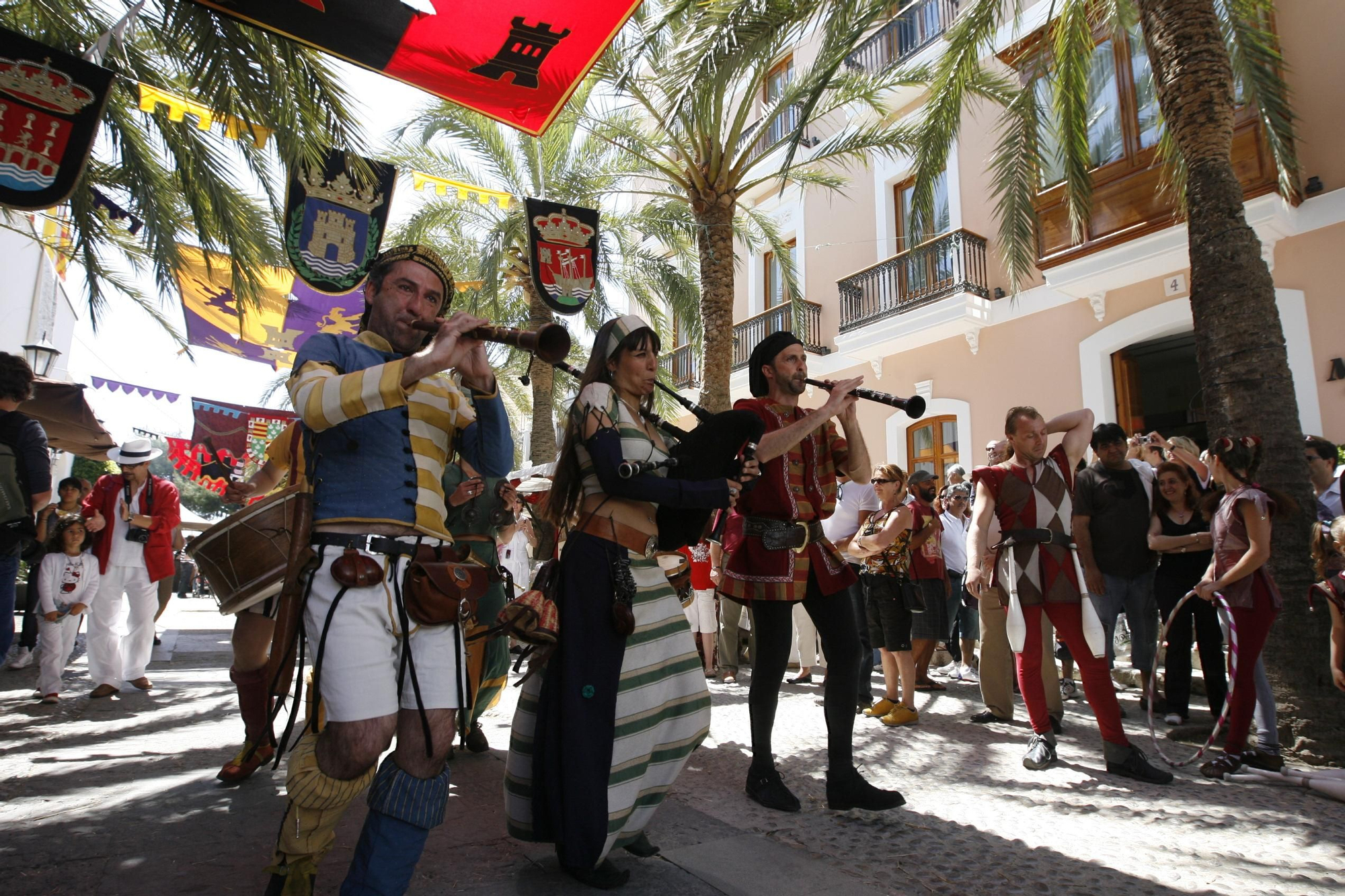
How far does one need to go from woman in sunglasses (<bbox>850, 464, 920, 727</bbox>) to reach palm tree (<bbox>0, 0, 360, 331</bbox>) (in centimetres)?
478

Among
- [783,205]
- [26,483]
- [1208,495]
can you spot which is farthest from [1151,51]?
[783,205]

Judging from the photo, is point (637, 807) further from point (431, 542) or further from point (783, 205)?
point (783, 205)

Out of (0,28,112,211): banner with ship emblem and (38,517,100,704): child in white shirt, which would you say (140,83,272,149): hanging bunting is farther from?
(38,517,100,704): child in white shirt

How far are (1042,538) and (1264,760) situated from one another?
59.8 inches

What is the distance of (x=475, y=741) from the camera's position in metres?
4.32

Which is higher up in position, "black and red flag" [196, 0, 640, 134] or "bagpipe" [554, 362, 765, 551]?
"black and red flag" [196, 0, 640, 134]

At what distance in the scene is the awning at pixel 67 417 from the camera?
8453mm

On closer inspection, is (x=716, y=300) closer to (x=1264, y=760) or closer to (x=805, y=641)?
(x=805, y=641)

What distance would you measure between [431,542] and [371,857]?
800 millimetres

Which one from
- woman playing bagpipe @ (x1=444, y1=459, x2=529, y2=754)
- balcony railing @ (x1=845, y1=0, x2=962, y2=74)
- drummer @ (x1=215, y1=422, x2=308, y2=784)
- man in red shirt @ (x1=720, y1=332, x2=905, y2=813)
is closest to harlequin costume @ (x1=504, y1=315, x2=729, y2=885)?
man in red shirt @ (x1=720, y1=332, x2=905, y2=813)

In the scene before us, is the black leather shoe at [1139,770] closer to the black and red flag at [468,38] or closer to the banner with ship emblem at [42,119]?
the black and red flag at [468,38]

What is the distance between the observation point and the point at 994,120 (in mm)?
13438

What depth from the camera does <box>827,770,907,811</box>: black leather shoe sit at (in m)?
3.26

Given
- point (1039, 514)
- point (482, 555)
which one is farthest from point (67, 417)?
point (1039, 514)
